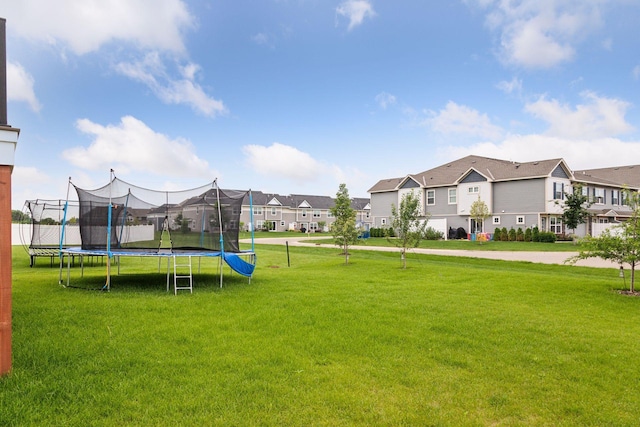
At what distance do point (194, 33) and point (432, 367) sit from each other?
60.1 feet

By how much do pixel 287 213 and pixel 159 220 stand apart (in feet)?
207

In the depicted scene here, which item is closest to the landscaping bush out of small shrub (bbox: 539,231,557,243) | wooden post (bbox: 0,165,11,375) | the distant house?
small shrub (bbox: 539,231,557,243)

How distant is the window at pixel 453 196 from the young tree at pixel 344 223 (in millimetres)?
23014

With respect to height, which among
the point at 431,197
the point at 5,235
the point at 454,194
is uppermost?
the point at 454,194

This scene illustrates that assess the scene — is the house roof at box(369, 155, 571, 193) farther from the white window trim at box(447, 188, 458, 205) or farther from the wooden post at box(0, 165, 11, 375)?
the wooden post at box(0, 165, 11, 375)

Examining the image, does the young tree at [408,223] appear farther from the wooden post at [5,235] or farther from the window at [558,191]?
the window at [558,191]

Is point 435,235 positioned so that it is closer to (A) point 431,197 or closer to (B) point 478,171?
(A) point 431,197

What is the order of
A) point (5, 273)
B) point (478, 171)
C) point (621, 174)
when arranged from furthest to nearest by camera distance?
point (621, 174) → point (478, 171) → point (5, 273)

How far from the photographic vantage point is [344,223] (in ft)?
58.4

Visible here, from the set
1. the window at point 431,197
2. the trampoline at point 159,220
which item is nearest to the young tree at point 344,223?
the trampoline at point 159,220

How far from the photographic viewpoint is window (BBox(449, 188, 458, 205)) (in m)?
39.6

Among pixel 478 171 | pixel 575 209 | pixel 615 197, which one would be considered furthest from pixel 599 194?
pixel 478 171

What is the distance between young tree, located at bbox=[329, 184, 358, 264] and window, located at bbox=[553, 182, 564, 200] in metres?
23.1

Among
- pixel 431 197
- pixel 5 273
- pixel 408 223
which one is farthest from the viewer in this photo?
pixel 431 197
